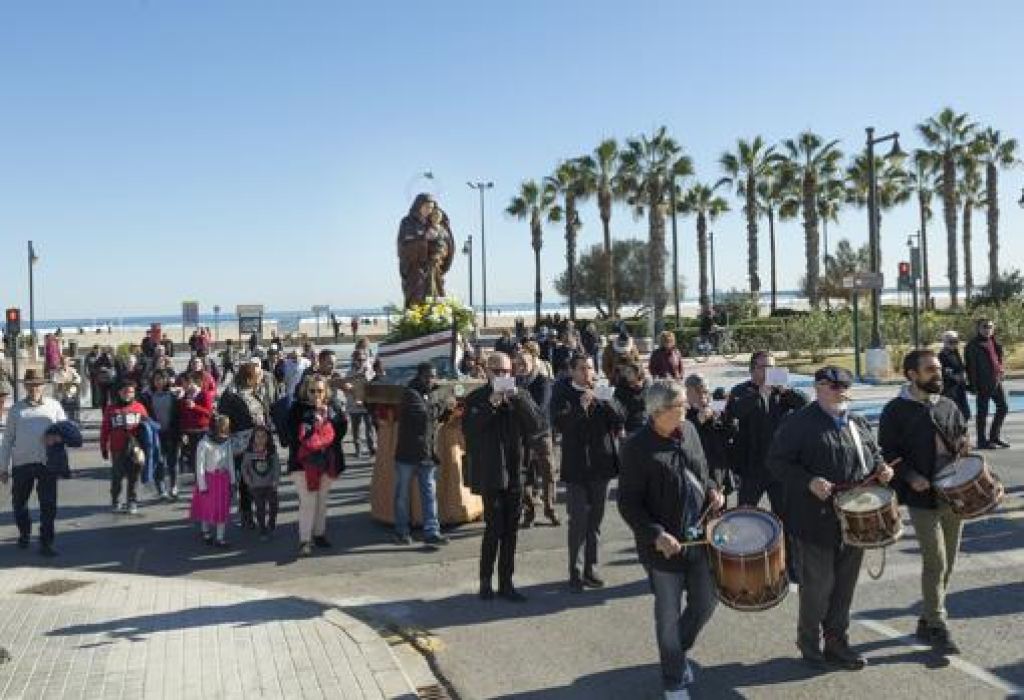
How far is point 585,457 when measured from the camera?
7.82 meters

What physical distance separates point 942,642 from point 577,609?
2415 millimetres

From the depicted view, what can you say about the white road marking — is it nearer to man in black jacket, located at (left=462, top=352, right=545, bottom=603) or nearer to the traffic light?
man in black jacket, located at (left=462, top=352, right=545, bottom=603)

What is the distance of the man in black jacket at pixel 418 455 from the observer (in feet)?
31.2

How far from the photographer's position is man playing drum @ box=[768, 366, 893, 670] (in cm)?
569

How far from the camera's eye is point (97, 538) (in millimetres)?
10664

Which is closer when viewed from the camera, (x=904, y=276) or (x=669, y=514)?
(x=669, y=514)

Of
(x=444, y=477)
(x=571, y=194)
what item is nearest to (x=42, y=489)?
(x=444, y=477)

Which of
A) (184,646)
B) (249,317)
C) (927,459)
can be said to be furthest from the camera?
(249,317)

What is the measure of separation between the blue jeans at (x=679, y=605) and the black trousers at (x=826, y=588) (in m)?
0.64

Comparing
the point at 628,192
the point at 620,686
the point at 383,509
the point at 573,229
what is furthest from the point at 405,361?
the point at 573,229

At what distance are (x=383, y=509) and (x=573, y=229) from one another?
4943 cm

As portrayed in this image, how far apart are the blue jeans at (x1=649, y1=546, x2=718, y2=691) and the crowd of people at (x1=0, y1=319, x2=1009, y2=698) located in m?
0.01

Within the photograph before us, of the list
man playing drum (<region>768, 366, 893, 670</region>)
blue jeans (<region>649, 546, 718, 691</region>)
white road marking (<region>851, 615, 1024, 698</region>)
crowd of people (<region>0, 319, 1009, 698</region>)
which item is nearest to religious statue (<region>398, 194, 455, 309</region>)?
crowd of people (<region>0, 319, 1009, 698</region>)

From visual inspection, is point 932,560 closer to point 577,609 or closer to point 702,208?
point 577,609
